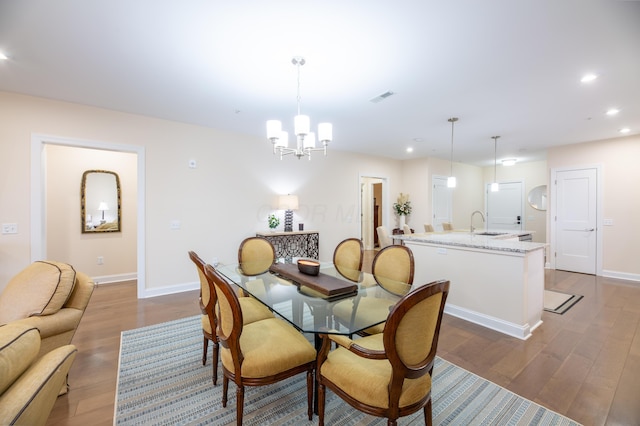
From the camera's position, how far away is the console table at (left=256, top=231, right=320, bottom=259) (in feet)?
16.3

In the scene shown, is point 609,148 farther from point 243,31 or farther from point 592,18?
point 243,31

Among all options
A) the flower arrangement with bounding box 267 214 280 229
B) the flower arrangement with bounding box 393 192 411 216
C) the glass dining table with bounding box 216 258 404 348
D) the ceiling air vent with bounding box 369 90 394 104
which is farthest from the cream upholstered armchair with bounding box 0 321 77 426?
the flower arrangement with bounding box 393 192 411 216

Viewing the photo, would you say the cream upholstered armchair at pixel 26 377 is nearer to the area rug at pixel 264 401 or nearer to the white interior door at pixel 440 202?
the area rug at pixel 264 401

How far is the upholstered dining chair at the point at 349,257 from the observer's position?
303 centimetres

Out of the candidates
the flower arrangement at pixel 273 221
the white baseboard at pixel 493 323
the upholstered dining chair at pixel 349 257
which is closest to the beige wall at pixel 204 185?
the flower arrangement at pixel 273 221

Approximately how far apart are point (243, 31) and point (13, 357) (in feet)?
7.39

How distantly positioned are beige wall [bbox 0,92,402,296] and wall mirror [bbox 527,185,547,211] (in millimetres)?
5861

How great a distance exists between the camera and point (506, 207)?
822cm

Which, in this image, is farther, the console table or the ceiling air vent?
the console table

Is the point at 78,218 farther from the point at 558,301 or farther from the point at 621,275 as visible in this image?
the point at 621,275

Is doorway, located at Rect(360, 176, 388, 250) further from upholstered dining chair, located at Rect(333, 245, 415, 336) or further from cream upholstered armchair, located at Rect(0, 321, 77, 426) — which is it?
cream upholstered armchair, located at Rect(0, 321, 77, 426)

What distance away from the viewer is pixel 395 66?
100 inches

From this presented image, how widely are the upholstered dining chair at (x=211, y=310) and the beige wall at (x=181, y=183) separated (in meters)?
2.31

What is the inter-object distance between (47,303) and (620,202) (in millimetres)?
8209
